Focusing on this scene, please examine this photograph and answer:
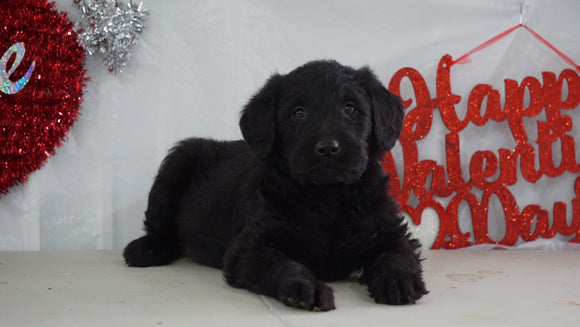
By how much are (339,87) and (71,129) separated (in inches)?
73.8

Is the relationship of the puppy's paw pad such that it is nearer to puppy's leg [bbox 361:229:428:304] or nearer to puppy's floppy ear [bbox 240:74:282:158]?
puppy's leg [bbox 361:229:428:304]

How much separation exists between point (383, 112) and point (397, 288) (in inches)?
Result: 32.3

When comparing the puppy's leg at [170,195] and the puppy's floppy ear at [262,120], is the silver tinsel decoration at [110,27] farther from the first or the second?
the puppy's floppy ear at [262,120]

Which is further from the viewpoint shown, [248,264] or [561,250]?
[561,250]

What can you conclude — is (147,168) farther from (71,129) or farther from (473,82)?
(473,82)

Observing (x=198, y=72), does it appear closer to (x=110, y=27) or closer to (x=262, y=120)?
(x=110, y=27)

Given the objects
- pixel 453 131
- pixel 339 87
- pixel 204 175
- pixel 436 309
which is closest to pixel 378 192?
pixel 339 87

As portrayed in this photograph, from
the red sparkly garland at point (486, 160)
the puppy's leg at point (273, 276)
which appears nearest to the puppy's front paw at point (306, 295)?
the puppy's leg at point (273, 276)

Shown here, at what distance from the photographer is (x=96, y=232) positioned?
3861 millimetres

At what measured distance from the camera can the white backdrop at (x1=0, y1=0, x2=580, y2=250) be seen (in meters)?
3.82

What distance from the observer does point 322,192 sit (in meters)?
A: 2.64

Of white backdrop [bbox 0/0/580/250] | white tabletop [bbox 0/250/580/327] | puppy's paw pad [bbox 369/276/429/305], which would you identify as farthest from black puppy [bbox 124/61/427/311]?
white backdrop [bbox 0/0/580/250]

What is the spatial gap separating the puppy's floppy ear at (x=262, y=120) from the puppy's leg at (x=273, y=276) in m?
0.38

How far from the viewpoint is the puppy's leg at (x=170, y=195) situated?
10.9 feet
